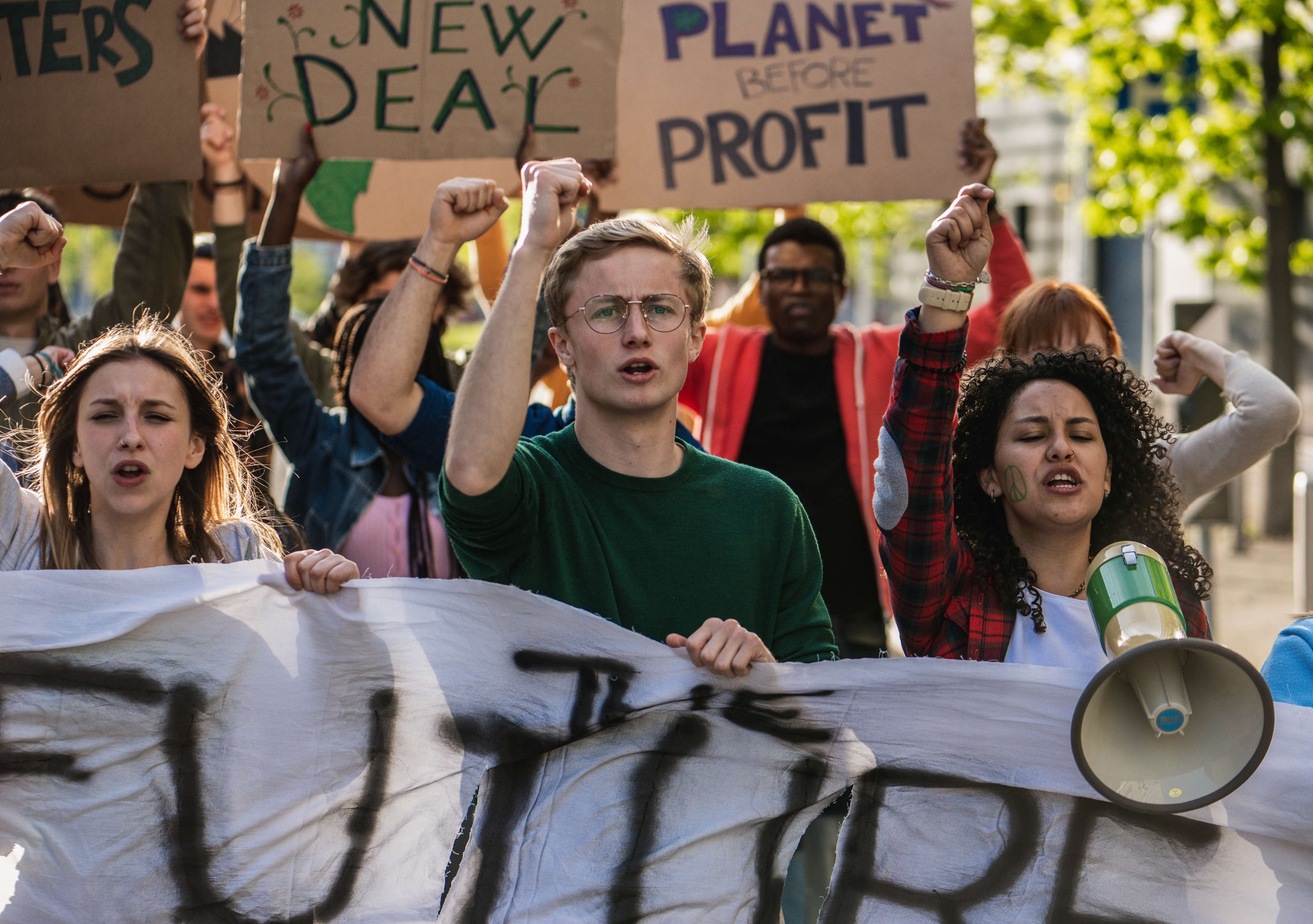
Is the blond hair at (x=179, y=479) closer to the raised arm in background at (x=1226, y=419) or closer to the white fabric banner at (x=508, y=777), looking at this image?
the white fabric banner at (x=508, y=777)

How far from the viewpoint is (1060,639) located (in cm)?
233

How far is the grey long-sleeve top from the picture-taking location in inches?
119

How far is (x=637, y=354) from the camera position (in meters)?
2.20

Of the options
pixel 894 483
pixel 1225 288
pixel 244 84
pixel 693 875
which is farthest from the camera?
pixel 1225 288

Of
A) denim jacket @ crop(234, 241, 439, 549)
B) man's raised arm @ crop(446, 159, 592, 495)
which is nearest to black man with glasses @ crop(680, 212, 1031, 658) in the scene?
denim jacket @ crop(234, 241, 439, 549)

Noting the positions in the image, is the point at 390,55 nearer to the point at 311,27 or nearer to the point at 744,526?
the point at 311,27

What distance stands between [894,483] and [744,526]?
0.90ft

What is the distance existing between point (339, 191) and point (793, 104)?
59.8 inches

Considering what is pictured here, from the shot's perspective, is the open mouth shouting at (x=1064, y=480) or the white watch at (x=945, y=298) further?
the open mouth shouting at (x=1064, y=480)

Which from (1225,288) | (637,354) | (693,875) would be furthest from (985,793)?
(1225,288)

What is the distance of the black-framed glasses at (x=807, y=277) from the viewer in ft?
13.3

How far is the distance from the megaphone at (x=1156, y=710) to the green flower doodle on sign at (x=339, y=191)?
3.06 metres

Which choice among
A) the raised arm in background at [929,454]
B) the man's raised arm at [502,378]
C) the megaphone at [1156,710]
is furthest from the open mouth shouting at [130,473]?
the megaphone at [1156,710]

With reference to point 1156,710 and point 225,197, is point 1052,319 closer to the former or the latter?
point 1156,710
